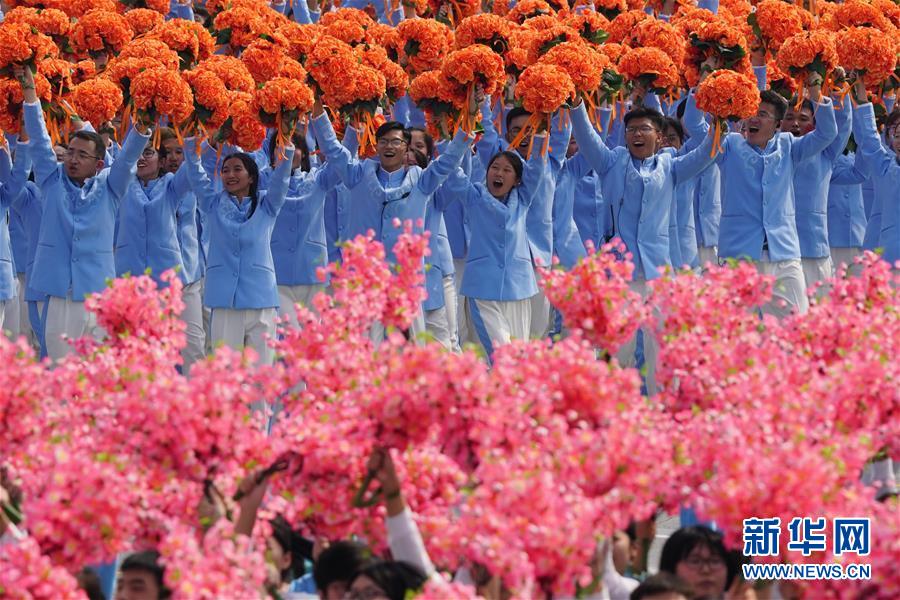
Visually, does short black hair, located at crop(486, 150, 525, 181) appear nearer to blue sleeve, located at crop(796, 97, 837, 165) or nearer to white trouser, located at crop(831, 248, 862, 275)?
blue sleeve, located at crop(796, 97, 837, 165)

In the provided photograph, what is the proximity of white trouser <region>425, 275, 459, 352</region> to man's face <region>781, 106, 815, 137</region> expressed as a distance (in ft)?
9.21

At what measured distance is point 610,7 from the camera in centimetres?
1468

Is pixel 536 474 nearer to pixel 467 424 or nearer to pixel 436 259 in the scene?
pixel 467 424

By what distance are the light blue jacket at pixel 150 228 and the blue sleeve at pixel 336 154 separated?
44.4 inches

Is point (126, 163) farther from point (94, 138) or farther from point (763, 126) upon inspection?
point (763, 126)

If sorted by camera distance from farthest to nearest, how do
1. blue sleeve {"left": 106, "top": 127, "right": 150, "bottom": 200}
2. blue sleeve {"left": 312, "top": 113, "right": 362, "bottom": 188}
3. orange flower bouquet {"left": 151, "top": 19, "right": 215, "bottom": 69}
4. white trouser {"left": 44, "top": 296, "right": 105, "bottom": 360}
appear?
orange flower bouquet {"left": 151, "top": 19, "right": 215, "bottom": 69}, blue sleeve {"left": 312, "top": 113, "right": 362, "bottom": 188}, white trouser {"left": 44, "top": 296, "right": 105, "bottom": 360}, blue sleeve {"left": 106, "top": 127, "right": 150, "bottom": 200}

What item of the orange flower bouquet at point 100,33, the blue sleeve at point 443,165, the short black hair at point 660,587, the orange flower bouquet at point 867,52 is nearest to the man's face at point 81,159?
the blue sleeve at point 443,165

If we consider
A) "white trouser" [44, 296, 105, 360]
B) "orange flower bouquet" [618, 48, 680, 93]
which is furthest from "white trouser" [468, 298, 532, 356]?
"white trouser" [44, 296, 105, 360]

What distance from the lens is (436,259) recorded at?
40.1ft

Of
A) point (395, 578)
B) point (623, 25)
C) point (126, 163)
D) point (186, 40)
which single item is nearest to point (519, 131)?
point (623, 25)

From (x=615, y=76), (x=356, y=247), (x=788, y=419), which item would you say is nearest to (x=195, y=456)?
(x=356, y=247)

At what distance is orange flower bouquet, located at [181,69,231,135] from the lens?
11492 mm

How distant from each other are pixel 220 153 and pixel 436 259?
5.15ft

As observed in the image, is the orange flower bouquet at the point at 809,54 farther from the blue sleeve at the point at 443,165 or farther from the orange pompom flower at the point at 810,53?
the blue sleeve at the point at 443,165
